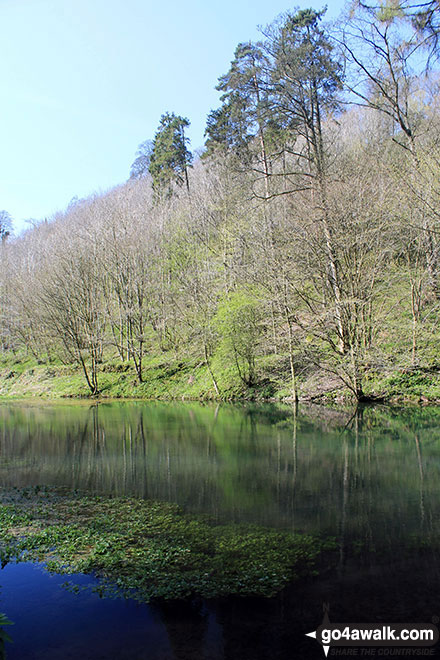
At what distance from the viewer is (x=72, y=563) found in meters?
6.05

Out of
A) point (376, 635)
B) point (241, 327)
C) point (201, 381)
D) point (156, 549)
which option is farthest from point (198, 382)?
point (376, 635)

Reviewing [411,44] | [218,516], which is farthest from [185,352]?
[218,516]

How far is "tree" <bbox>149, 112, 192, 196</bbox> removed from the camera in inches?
1560

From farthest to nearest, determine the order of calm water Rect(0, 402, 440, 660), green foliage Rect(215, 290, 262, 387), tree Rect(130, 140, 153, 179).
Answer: tree Rect(130, 140, 153, 179) < green foliage Rect(215, 290, 262, 387) < calm water Rect(0, 402, 440, 660)

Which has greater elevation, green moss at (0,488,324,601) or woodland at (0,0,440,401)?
woodland at (0,0,440,401)

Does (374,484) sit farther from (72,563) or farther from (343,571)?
(72,563)

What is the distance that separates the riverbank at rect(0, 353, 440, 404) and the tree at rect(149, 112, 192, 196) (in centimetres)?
1616

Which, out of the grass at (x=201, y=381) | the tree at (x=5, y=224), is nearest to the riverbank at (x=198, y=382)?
the grass at (x=201, y=381)

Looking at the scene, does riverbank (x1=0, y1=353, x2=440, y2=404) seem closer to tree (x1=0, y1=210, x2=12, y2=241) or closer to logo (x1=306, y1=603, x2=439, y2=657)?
logo (x1=306, y1=603, x2=439, y2=657)

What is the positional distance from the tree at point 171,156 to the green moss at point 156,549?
113ft

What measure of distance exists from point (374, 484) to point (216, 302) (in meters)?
18.3

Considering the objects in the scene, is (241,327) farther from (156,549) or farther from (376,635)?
(376,635)

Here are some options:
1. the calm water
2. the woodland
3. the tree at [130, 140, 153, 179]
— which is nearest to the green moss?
the calm water

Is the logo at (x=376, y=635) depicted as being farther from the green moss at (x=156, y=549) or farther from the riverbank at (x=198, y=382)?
the riverbank at (x=198, y=382)
